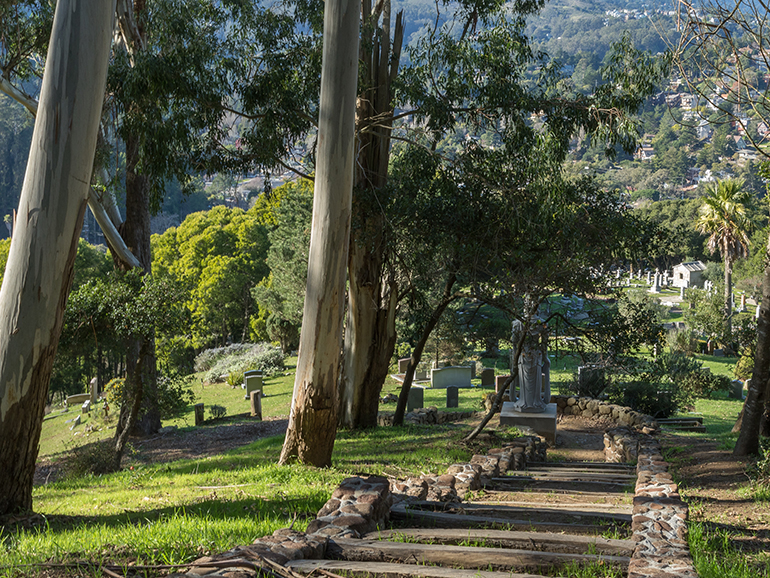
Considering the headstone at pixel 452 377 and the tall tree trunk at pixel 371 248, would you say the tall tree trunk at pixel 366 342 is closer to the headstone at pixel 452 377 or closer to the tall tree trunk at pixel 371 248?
the tall tree trunk at pixel 371 248

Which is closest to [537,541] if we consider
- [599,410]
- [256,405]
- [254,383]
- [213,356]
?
[599,410]

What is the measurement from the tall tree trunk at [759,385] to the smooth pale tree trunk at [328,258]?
5349mm

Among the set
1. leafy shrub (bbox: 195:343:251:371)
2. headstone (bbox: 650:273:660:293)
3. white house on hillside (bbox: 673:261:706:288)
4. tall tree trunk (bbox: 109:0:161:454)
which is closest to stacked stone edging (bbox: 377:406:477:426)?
tall tree trunk (bbox: 109:0:161:454)

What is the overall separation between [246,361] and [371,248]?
19600 millimetres

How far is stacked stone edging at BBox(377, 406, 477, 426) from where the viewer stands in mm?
15648

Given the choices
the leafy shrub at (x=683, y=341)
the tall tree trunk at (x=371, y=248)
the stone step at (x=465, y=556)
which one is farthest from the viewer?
the leafy shrub at (x=683, y=341)

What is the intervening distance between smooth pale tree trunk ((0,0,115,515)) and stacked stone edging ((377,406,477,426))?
34.7ft

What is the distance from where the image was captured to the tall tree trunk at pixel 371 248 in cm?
1156

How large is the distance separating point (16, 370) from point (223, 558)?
3336 mm

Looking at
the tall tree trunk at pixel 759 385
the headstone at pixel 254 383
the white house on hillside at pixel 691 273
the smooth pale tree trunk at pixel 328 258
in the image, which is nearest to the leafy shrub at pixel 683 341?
the headstone at pixel 254 383

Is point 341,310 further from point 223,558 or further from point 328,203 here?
point 223,558

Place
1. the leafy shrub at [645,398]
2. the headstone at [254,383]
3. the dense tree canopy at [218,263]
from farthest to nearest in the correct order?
the dense tree canopy at [218,263] < the headstone at [254,383] < the leafy shrub at [645,398]

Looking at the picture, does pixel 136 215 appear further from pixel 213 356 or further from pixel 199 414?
pixel 213 356

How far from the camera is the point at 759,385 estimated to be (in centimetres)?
827
